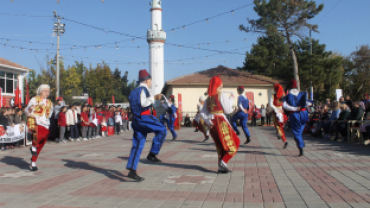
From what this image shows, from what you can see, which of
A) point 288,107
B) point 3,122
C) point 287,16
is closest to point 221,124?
point 288,107

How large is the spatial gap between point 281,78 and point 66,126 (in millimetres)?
32517

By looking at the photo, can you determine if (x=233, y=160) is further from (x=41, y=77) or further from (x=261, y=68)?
(x=261, y=68)

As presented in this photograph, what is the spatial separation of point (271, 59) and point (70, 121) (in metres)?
34.2

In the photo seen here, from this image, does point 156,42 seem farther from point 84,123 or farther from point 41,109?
point 41,109

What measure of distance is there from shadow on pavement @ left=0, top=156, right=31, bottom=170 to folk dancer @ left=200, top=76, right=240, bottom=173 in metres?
4.22

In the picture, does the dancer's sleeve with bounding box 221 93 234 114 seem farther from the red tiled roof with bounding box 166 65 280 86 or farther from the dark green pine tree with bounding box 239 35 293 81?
the dark green pine tree with bounding box 239 35 293 81

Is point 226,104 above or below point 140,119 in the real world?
above

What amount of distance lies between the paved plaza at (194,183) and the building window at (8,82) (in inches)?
1020

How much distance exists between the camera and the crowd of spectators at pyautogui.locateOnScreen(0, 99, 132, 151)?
460 inches

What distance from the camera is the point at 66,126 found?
14.4 metres

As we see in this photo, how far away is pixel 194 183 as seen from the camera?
522 centimetres

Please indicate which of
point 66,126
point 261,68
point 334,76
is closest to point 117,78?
point 261,68

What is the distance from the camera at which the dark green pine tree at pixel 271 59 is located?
4094 centimetres

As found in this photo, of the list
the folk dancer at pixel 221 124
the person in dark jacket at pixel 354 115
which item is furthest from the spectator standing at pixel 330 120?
the folk dancer at pixel 221 124
